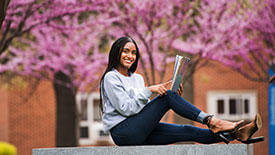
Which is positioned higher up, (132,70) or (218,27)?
(218,27)

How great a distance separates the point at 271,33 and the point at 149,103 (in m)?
5.17

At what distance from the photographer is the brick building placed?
13.5 metres

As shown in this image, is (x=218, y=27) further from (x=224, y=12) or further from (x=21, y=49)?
(x=21, y=49)

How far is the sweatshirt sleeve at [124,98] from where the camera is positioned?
11.5ft

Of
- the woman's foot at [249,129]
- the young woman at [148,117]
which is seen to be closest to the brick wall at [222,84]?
the young woman at [148,117]

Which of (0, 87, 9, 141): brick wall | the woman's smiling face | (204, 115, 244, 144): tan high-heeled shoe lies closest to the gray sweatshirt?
the woman's smiling face

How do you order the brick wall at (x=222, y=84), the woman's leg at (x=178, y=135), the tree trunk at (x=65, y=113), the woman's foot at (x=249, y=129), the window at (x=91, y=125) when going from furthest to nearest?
the window at (x=91, y=125)
the brick wall at (x=222, y=84)
the tree trunk at (x=65, y=113)
the woman's leg at (x=178, y=135)
the woman's foot at (x=249, y=129)

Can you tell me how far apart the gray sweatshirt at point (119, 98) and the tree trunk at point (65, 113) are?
611 cm

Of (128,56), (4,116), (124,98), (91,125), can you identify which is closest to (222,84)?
(91,125)

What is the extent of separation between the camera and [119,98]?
11.5ft

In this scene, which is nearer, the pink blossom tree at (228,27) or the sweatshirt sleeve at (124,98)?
the sweatshirt sleeve at (124,98)

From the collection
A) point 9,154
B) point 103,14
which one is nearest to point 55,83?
point 103,14

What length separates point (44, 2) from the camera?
6539 mm

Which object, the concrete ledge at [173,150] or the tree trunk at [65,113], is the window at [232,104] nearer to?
the tree trunk at [65,113]
